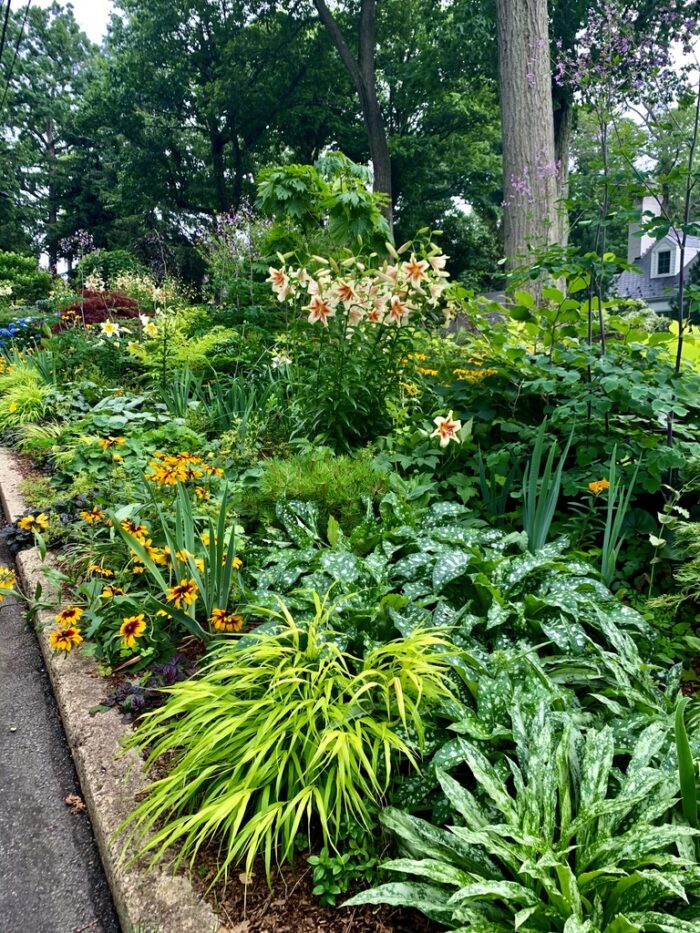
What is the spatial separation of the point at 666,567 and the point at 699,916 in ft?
5.17

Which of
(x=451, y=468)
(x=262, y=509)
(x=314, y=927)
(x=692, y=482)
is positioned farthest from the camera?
(x=451, y=468)

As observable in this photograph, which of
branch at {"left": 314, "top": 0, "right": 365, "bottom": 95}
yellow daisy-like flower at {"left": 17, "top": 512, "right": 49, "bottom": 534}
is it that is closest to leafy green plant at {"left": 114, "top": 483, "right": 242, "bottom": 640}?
yellow daisy-like flower at {"left": 17, "top": 512, "right": 49, "bottom": 534}

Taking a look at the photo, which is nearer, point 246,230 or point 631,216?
point 631,216

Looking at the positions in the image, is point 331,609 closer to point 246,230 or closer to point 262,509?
point 262,509

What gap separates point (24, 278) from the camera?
1630 centimetres

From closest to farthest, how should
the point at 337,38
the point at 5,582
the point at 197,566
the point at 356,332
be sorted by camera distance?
1. the point at 197,566
2. the point at 5,582
3. the point at 356,332
4. the point at 337,38

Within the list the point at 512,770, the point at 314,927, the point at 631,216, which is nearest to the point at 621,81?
the point at 631,216

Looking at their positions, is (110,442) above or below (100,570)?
above

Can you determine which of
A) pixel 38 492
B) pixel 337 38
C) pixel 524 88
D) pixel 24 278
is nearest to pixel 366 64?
pixel 337 38

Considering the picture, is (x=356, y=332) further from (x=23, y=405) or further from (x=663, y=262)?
(x=663, y=262)

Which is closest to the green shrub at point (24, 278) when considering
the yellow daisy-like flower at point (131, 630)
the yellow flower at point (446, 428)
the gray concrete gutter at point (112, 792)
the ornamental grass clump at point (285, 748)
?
the yellow flower at point (446, 428)

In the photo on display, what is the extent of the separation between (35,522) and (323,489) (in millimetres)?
1461

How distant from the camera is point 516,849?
47.3 inches

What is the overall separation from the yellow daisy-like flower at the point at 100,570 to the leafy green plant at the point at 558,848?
4.94 ft
